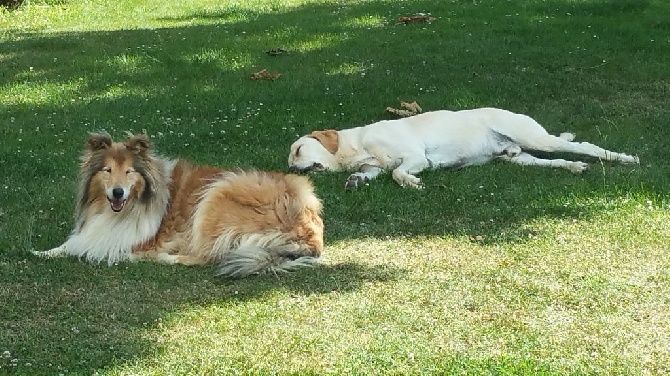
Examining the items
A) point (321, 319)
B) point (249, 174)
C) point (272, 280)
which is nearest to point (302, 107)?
point (249, 174)

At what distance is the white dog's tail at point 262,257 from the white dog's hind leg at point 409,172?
2.09 m

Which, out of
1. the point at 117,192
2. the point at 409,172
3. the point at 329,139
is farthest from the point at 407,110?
the point at 117,192

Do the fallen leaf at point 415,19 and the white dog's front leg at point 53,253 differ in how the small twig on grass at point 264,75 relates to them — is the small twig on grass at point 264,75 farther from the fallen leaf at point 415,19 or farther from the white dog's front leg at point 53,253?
the white dog's front leg at point 53,253

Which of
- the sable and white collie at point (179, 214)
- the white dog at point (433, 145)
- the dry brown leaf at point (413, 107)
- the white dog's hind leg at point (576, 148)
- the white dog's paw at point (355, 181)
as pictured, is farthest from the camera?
the dry brown leaf at point (413, 107)

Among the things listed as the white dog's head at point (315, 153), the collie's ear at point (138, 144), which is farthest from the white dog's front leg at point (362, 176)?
the collie's ear at point (138, 144)

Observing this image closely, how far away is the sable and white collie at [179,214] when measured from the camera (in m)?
5.85

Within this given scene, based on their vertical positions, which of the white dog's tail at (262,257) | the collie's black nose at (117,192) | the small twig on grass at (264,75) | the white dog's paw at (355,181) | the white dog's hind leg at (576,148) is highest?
the collie's black nose at (117,192)

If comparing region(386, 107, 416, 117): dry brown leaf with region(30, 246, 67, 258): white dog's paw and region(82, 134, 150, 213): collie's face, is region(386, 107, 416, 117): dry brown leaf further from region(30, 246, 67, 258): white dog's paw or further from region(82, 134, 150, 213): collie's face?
region(30, 246, 67, 258): white dog's paw

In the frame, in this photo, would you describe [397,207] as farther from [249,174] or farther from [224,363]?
[224,363]

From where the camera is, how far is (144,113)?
1009 centimetres

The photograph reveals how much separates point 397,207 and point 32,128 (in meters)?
4.87

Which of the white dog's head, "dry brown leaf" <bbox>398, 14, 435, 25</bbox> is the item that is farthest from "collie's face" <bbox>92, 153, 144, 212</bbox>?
"dry brown leaf" <bbox>398, 14, 435, 25</bbox>

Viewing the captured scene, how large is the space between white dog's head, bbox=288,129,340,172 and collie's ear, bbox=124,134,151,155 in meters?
2.30

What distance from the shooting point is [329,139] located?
8.38 meters
